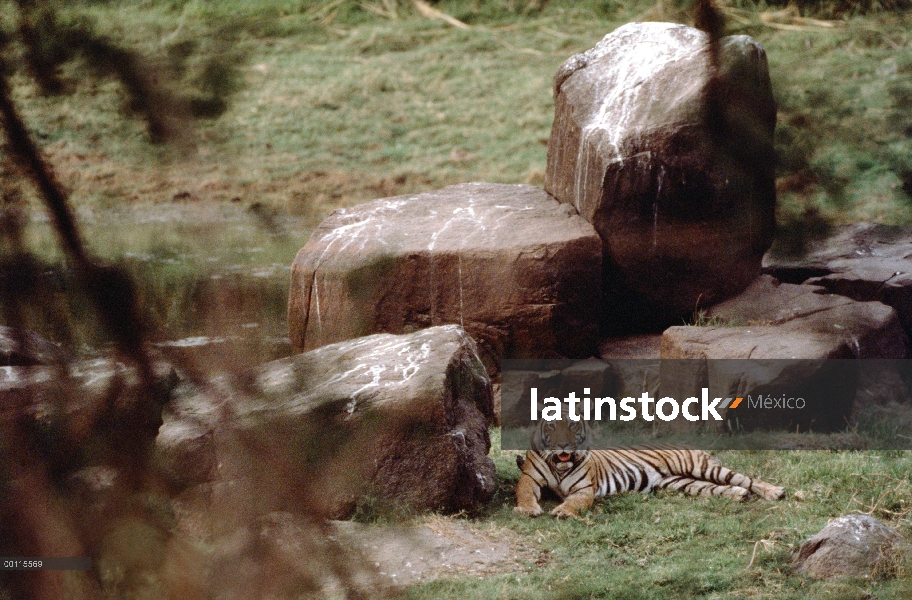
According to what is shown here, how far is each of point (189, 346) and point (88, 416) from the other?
0.26 metres

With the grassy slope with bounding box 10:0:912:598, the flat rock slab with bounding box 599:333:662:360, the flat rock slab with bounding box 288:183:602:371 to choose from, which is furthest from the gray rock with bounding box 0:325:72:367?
the flat rock slab with bounding box 599:333:662:360

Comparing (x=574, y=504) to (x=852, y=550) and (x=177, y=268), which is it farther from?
(x=177, y=268)

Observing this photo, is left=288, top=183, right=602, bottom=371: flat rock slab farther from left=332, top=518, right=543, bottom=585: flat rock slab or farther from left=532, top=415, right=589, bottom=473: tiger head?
left=332, top=518, right=543, bottom=585: flat rock slab

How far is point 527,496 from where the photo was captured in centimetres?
581

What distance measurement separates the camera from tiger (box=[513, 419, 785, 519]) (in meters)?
5.88

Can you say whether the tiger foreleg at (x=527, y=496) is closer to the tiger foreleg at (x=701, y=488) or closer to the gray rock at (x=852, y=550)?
the tiger foreleg at (x=701, y=488)

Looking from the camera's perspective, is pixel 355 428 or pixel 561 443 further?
pixel 561 443

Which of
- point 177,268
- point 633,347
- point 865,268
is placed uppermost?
point 177,268

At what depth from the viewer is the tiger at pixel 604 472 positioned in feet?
19.3

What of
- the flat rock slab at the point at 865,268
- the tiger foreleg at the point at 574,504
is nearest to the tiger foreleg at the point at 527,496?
the tiger foreleg at the point at 574,504

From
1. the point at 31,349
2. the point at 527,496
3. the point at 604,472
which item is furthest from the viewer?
the point at 604,472

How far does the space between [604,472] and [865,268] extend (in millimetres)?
4070

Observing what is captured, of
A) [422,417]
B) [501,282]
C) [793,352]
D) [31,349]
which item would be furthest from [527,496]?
[31,349]

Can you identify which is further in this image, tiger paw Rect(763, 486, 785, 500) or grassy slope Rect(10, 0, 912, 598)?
tiger paw Rect(763, 486, 785, 500)
